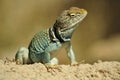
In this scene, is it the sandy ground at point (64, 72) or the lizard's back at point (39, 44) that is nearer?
the sandy ground at point (64, 72)

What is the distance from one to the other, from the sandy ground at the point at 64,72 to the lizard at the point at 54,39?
501mm

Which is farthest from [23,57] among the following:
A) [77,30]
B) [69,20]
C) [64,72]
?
[77,30]

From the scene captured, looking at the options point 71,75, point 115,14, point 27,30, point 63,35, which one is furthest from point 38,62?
point 115,14

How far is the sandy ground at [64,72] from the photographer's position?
6.26 meters

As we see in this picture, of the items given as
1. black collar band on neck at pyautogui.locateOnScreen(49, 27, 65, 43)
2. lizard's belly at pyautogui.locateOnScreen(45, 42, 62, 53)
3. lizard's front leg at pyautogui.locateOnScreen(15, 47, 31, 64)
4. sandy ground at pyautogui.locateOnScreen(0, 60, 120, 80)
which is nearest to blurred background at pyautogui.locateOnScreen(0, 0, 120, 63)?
lizard's front leg at pyautogui.locateOnScreen(15, 47, 31, 64)

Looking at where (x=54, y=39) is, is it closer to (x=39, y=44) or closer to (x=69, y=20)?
(x=39, y=44)

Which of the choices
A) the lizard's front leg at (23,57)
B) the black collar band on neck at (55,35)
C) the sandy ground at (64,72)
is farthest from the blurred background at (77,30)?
the sandy ground at (64,72)

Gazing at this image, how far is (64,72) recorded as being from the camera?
6.44 m

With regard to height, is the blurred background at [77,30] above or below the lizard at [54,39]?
above

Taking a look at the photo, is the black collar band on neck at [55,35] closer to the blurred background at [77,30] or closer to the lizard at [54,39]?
the lizard at [54,39]

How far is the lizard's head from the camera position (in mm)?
7168

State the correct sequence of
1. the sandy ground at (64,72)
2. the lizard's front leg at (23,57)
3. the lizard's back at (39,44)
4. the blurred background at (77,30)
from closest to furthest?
the sandy ground at (64,72) < the lizard's back at (39,44) < the lizard's front leg at (23,57) < the blurred background at (77,30)

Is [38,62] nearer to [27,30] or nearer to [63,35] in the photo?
[63,35]

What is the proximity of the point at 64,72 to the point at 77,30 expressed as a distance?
36.1 ft
